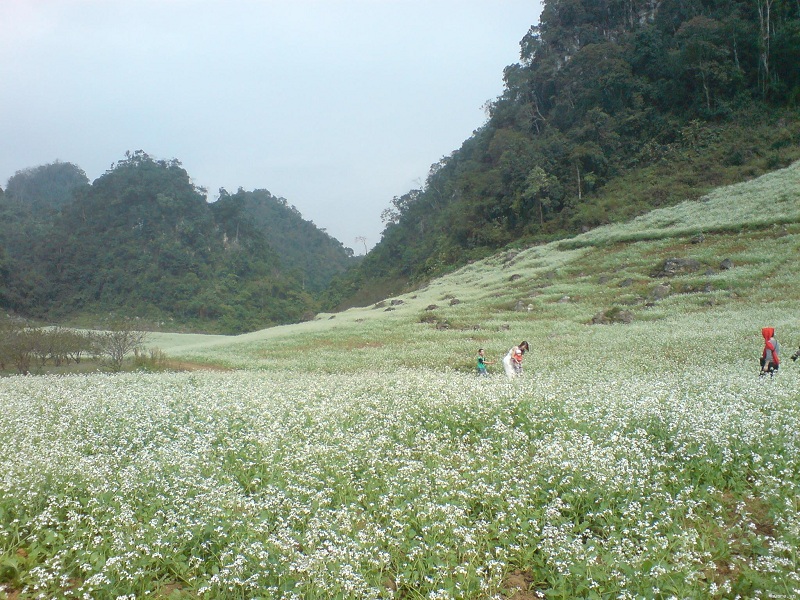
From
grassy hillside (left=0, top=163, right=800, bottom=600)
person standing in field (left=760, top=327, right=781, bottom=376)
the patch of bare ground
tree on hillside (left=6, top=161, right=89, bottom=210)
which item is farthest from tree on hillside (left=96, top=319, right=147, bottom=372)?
tree on hillside (left=6, top=161, right=89, bottom=210)

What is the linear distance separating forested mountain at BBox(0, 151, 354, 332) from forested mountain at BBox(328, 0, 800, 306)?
1857 cm

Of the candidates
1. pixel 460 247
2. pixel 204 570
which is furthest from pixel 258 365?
pixel 460 247

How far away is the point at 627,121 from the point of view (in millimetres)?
67000

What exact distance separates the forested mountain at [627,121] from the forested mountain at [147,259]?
18569 mm

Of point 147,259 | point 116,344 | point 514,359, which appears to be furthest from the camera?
point 147,259

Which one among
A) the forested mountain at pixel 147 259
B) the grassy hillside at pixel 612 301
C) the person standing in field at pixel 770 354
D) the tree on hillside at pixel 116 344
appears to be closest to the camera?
the person standing in field at pixel 770 354

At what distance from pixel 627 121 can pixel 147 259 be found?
63174 mm

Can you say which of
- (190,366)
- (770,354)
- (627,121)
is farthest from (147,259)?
(770,354)

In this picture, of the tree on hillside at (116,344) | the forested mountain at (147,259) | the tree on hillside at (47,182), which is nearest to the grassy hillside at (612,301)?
the tree on hillside at (116,344)

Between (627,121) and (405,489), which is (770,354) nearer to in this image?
(405,489)

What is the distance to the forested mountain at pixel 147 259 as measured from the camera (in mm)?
75812

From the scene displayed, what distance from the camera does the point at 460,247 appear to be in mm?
74062

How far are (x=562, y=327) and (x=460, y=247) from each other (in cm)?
4388

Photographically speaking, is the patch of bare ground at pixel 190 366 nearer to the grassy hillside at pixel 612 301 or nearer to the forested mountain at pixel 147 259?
the grassy hillside at pixel 612 301
